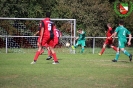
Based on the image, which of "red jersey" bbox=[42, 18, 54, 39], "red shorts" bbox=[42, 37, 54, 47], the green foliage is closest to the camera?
"red jersey" bbox=[42, 18, 54, 39]

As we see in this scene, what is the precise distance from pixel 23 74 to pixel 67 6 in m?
40.3

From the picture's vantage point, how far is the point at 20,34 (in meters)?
29.8

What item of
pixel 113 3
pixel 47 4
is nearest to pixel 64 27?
pixel 47 4

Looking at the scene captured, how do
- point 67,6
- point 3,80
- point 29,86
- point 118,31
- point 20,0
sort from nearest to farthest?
point 29,86 → point 3,80 → point 118,31 → point 20,0 → point 67,6

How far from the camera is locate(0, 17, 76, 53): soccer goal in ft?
96.1

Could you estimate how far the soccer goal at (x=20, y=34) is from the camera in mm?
29297

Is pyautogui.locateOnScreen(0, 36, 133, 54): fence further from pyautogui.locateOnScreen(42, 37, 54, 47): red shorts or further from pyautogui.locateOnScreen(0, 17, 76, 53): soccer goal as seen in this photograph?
pyautogui.locateOnScreen(42, 37, 54, 47): red shorts

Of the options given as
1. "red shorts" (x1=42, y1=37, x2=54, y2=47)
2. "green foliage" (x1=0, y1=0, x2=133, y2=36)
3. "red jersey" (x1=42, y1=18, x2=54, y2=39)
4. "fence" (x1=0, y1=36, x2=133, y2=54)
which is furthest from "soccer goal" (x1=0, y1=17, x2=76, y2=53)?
"green foliage" (x1=0, y1=0, x2=133, y2=36)

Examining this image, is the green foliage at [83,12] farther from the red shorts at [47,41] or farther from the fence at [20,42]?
the red shorts at [47,41]

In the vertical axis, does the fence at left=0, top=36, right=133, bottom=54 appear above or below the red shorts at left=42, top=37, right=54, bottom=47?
below

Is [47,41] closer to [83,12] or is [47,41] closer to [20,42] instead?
[20,42]

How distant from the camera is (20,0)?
160ft

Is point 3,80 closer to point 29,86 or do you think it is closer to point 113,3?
point 29,86

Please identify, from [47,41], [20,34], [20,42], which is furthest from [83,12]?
[47,41]
